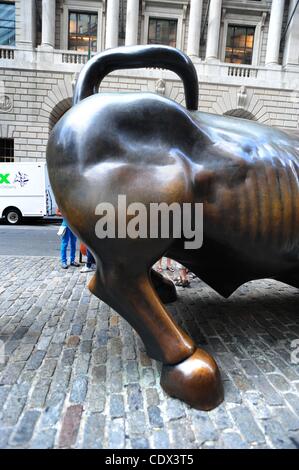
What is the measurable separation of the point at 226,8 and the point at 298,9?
166 inches

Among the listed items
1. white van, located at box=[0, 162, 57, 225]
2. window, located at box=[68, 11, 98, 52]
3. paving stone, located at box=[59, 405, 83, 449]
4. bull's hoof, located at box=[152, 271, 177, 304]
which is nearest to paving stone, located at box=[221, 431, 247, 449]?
paving stone, located at box=[59, 405, 83, 449]

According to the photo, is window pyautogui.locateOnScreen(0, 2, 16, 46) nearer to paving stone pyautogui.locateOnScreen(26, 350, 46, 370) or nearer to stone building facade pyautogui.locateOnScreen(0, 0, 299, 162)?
stone building facade pyautogui.locateOnScreen(0, 0, 299, 162)

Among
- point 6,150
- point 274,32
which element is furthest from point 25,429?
point 274,32

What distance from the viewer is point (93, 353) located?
2.73 metres

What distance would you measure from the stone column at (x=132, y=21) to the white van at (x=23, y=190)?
1049cm

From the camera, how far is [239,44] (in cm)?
2248

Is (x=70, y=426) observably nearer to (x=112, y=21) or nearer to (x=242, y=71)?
(x=242, y=71)

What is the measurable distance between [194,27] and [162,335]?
22465mm

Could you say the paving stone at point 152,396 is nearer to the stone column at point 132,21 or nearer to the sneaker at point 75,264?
the sneaker at point 75,264

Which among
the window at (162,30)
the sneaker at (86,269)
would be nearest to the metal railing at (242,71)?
the window at (162,30)

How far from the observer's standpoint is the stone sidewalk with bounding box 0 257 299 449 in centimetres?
185

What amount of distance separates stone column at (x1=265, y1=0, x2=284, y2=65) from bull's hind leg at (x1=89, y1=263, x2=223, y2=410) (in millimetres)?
22218

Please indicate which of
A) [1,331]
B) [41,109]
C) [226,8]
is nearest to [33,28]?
[41,109]
